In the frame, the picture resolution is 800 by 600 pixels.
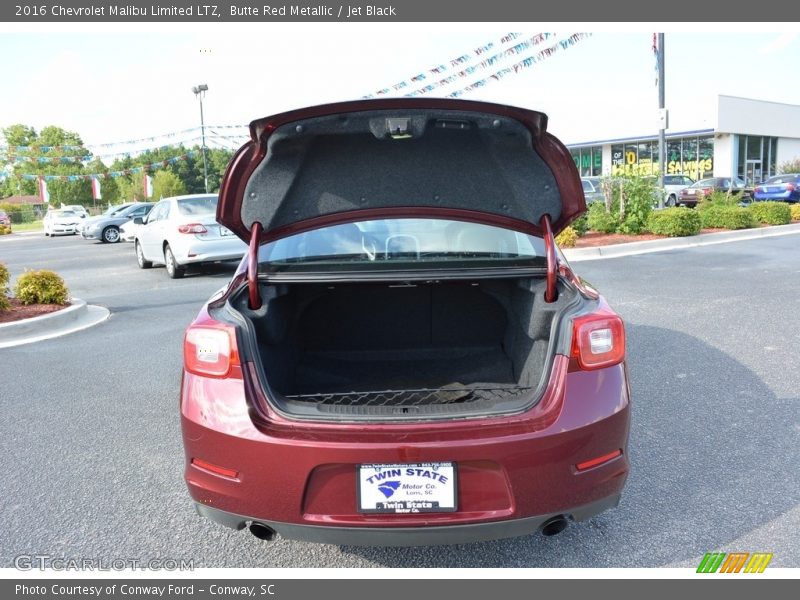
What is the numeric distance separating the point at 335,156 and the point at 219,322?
3.01ft

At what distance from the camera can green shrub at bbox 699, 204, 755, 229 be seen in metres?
15.3

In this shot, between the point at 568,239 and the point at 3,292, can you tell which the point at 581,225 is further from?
the point at 3,292

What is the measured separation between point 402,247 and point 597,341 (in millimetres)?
1382

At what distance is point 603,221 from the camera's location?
14.6 meters

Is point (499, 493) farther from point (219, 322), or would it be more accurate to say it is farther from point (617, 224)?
point (617, 224)

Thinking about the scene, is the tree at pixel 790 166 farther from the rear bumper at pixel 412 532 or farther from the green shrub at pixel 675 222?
the rear bumper at pixel 412 532

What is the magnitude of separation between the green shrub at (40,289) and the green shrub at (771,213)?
16665mm

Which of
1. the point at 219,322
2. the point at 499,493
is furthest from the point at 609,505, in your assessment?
the point at 219,322

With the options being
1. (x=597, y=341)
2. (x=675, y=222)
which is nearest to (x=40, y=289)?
(x=597, y=341)

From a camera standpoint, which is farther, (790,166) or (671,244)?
(790,166)

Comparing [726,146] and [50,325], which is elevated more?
[726,146]

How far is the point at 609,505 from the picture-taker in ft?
7.41

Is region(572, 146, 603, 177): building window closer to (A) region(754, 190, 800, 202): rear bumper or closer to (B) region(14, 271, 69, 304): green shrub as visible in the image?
(A) region(754, 190, 800, 202): rear bumper

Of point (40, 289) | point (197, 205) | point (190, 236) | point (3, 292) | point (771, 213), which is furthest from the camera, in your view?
point (771, 213)
